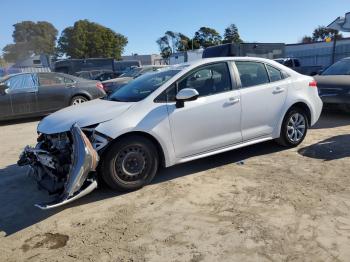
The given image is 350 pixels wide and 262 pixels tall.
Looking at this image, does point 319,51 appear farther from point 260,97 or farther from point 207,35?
point 207,35

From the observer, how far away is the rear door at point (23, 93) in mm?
10703

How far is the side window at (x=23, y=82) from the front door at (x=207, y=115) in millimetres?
7177

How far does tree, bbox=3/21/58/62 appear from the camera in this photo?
370ft

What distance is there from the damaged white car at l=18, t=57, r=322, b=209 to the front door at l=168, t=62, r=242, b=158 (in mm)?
13

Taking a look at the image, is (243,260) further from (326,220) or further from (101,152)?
(101,152)

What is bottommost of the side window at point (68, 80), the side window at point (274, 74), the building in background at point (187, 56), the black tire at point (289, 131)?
the black tire at point (289, 131)

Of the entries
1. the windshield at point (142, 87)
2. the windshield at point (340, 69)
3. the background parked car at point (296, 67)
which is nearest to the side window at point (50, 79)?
the windshield at point (142, 87)

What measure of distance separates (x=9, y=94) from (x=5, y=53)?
399 ft

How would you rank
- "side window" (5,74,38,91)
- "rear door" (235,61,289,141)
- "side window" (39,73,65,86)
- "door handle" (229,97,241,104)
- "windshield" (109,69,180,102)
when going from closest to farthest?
"windshield" (109,69,180,102)
"door handle" (229,97,241,104)
"rear door" (235,61,289,141)
"side window" (5,74,38,91)
"side window" (39,73,65,86)

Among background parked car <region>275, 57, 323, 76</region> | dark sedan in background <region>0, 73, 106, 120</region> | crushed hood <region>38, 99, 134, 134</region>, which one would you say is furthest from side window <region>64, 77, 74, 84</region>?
background parked car <region>275, 57, 323, 76</region>

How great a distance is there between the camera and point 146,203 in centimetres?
451

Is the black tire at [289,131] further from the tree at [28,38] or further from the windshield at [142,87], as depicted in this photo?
the tree at [28,38]

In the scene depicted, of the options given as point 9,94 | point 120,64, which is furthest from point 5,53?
point 9,94

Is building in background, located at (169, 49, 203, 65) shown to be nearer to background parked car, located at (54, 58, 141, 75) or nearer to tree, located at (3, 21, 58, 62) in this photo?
background parked car, located at (54, 58, 141, 75)
